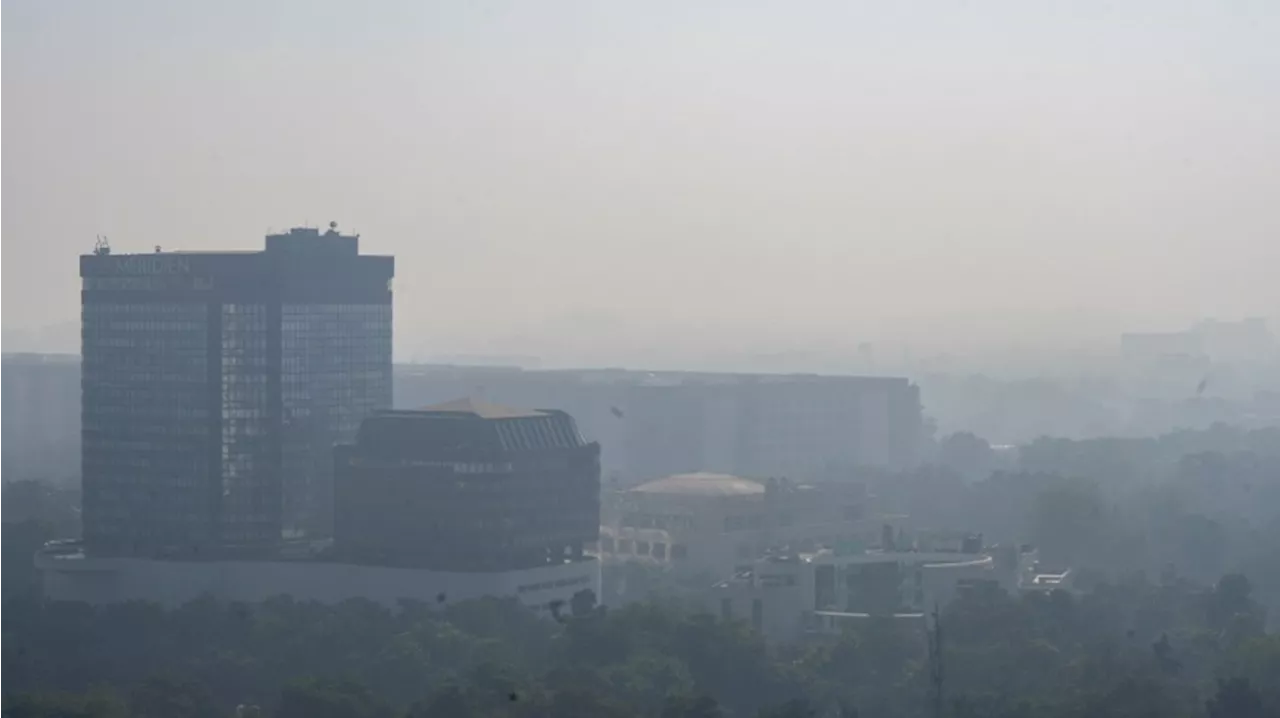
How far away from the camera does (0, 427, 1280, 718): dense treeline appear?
30078 millimetres

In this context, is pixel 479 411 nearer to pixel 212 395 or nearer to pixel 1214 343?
pixel 212 395

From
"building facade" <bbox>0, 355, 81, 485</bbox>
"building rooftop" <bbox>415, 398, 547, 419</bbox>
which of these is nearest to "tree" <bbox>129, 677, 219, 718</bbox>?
"building rooftop" <bbox>415, 398, 547, 419</bbox>

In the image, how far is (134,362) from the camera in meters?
46.0

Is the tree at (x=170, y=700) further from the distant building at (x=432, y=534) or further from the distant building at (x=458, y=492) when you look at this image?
the distant building at (x=458, y=492)

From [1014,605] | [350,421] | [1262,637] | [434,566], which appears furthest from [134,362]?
[1262,637]

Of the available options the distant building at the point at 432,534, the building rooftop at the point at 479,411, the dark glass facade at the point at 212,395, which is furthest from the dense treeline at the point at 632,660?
the building rooftop at the point at 479,411

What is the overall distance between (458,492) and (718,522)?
13.0m

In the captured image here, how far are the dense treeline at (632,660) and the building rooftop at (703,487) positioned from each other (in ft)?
25.3

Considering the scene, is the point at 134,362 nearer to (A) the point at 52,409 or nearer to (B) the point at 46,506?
(B) the point at 46,506

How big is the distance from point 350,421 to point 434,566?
5.83 m

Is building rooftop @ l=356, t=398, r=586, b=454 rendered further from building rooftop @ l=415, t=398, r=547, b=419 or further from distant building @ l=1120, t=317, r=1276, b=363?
distant building @ l=1120, t=317, r=1276, b=363

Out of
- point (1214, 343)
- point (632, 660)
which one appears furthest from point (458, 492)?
point (1214, 343)

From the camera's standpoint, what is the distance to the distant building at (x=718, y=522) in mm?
53375

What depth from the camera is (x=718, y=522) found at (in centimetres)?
5409
